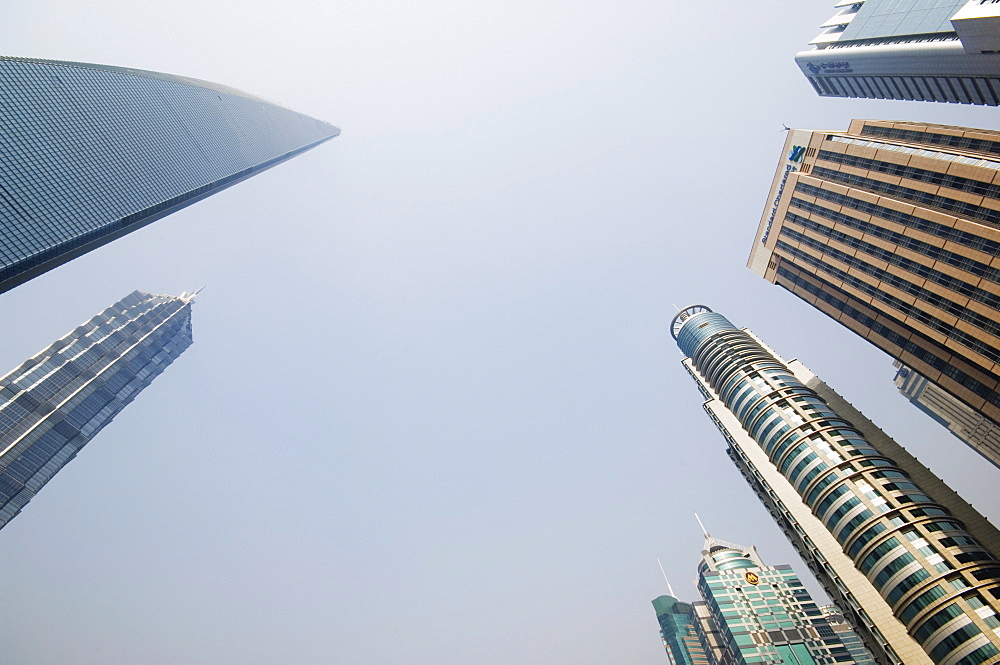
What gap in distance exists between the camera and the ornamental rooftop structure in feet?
188

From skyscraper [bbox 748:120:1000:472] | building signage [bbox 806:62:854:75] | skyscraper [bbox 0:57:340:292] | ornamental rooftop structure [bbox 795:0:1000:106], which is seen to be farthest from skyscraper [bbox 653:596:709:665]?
skyscraper [bbox 0:57:340:292]

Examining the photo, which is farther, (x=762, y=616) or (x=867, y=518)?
(x=762, y=616)

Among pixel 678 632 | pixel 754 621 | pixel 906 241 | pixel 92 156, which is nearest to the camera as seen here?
pixel 906 241

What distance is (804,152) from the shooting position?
86062mm

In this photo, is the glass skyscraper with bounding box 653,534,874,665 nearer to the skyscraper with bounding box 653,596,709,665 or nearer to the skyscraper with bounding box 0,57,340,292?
the skyscraper with bounding box 653,596,709,665

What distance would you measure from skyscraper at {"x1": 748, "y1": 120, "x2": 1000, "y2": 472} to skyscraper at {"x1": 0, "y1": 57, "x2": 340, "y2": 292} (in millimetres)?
121435

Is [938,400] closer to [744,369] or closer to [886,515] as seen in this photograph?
[744,369]

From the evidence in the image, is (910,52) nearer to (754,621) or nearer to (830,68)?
(830,68)

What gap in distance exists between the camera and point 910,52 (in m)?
69.4

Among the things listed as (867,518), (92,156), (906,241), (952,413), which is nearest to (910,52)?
(906,241)

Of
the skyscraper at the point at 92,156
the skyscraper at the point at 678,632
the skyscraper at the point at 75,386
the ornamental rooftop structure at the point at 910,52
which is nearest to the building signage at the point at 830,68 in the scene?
the ornamental rooftop structure at the point at 910,52

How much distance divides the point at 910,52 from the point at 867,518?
222 ft

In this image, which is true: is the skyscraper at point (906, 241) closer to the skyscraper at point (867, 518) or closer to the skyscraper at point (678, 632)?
the skyscraper at point (867, 518)

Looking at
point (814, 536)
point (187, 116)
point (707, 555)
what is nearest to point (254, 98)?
point (187, 116)
